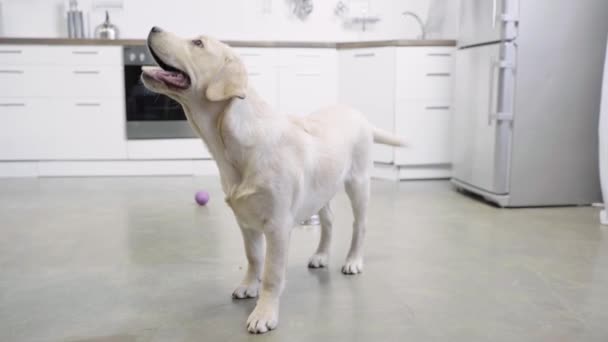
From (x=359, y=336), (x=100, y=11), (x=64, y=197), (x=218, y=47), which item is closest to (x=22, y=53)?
(x=100, y=11)

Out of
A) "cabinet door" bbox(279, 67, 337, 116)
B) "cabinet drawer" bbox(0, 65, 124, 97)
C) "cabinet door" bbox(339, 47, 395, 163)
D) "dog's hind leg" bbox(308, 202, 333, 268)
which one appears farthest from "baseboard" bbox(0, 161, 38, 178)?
"dog's hind leg" bbox(308, 202, 333, 268)

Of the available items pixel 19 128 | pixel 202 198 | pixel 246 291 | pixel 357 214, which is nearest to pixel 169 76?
pixel 246 291

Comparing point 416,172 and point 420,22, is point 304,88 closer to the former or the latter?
point 416,172

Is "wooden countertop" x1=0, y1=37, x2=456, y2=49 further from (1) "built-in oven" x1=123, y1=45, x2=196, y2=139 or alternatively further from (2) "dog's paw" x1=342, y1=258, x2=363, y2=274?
(2) "dog's paw" x1=342, y1=258, x2=363, y2=274

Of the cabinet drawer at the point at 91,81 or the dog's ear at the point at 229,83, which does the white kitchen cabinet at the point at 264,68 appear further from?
the dog's ear at the point at 229,83

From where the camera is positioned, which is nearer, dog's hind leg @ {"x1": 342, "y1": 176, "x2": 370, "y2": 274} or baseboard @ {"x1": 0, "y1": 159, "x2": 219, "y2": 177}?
dog's hind leg @ {"x1": 342, "y1": 176, "x2": 370, "y2": 274}

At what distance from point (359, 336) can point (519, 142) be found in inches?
91.2

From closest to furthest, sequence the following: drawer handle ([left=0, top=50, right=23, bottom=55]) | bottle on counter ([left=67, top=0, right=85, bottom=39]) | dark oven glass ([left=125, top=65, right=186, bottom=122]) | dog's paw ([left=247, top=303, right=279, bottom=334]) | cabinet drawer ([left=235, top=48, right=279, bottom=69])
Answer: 1. dog's paw ([left=247, top=303, right=279, bottom=334])
2. drawer handle ([left=0, top=50, right=23, bottom=55])
3. dark oven glass ([left=125, top=65, right=186, bottom=122])
4. cabinet drawer ([left=235, top=48, right=279, bottom=69])
5. bottle on counter ([left=67, top=0, right=85, bottom=39])

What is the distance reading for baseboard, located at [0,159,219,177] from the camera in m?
4.91

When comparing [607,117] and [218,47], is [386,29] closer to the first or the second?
[607,117]

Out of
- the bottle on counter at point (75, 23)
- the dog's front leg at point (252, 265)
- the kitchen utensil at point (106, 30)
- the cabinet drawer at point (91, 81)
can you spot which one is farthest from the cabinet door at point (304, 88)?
the dog's front leg at point (252, 265)

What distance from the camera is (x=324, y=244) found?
2.43 meters

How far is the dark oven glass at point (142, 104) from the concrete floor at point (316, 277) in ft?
4.72

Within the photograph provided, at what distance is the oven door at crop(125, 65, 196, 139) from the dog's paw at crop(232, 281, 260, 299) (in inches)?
121
